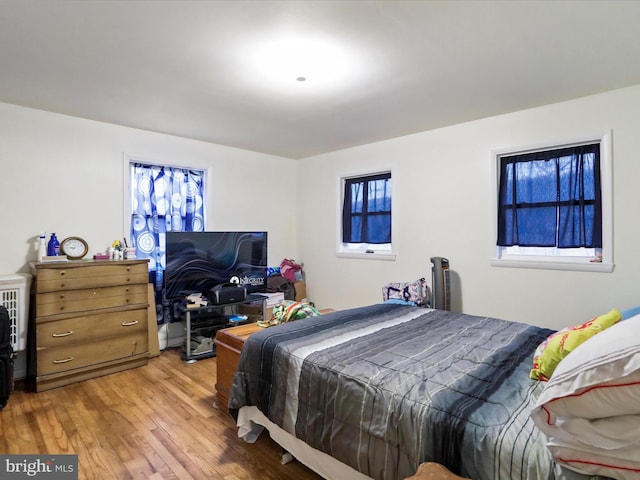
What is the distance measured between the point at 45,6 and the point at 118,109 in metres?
1.50

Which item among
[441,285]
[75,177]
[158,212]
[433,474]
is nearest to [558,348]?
[433,474]

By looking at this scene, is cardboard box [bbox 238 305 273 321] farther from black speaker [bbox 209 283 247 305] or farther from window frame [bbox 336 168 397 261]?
window frame [bbox 336 168 397 261]

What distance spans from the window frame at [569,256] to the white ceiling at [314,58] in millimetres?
383

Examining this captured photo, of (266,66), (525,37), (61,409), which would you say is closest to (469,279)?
(525,37)

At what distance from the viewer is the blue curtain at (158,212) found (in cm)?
388

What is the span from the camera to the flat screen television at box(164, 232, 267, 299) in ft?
12.4

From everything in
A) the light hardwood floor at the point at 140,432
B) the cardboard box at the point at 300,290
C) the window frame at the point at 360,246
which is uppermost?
the window frame at the point at 360,246

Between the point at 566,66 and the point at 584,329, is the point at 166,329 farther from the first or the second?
the point at 566,66

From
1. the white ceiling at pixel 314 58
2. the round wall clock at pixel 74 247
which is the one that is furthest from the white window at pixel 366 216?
the round wall clock at pixel 74 247

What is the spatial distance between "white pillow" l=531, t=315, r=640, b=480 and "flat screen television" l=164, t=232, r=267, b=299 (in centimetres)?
349

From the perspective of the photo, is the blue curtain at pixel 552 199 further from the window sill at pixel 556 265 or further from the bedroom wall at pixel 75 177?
the bedroom wall at pixel 75 177

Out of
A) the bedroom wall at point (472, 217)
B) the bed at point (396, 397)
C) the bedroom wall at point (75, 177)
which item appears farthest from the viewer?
the bedroom wall at point (75, 177)

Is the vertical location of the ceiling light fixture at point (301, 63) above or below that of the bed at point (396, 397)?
above

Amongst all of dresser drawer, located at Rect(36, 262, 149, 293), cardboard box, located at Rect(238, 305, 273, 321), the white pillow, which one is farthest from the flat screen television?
the white pillow
